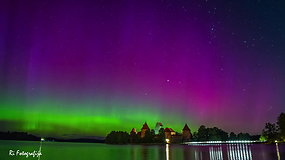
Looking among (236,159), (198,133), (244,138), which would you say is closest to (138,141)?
(198,133)

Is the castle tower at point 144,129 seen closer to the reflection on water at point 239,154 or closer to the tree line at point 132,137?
the tree line at point 132,137

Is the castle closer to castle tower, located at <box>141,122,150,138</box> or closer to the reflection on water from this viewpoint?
castle tower, located at <box>141,122,150,138</box>

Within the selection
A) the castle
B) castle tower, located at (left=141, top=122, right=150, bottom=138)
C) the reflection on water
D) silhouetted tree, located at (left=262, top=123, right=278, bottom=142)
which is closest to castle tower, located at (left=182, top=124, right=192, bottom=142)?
the castle

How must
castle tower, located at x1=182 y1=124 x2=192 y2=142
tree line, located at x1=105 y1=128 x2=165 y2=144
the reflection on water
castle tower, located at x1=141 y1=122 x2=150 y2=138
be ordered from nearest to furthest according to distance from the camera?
the reflection on water
tree line, located at x1=105 y1=128 x2=165 y2=144
castle tower, located at x1=182 y1=124 x2=192 y2=142
castle tower, located at x1=141 y1=122 x2=150 y2=138

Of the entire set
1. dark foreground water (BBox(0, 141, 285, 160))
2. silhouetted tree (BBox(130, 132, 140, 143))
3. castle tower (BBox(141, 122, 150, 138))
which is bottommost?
dark foreground water (BBox(0, 141, 285, 160))

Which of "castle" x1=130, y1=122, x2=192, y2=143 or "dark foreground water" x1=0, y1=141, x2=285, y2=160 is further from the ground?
"castle" x1=130, y1=122, x2=192, y2=143

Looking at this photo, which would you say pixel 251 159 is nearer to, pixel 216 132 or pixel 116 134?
pixel 216 132

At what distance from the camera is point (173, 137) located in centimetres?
18038

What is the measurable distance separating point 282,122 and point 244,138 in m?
91.4

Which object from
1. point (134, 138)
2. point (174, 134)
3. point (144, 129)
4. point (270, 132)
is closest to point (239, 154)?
point (270, 132)

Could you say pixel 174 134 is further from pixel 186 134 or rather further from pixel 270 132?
pixel 270 132

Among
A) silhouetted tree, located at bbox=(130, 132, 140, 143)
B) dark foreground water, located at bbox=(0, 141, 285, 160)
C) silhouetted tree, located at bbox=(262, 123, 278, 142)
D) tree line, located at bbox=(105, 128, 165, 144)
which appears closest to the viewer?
dark foreground water, located at bbox=(0, 141, 285, 160)

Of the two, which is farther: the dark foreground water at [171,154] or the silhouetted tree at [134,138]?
the silhouetted tree at [134,138]

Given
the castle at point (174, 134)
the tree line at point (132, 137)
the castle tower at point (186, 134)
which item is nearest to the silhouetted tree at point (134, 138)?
the tree line at point (132, 137)
